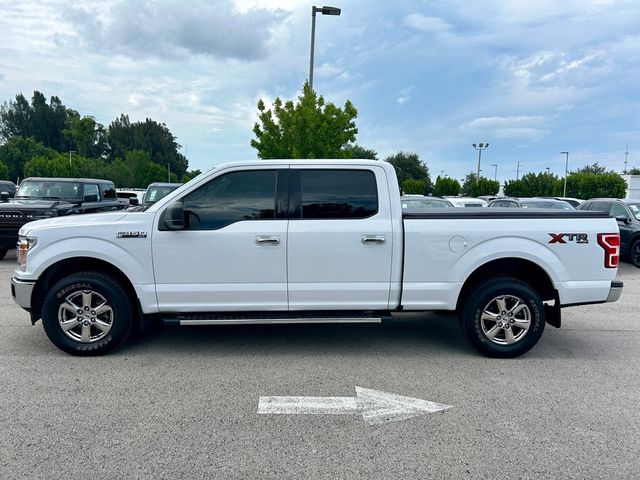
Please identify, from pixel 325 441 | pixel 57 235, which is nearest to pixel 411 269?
pixel 325 441

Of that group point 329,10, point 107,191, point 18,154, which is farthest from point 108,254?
point 18,154

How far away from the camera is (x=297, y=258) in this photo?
4492 mm

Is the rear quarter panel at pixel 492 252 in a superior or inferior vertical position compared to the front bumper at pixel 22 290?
superior

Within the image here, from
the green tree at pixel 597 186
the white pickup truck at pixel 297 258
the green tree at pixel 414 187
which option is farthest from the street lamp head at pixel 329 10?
the green tree at pixel 414 187

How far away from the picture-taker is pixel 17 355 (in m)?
4.66

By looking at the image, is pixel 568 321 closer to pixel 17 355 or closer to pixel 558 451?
pixel 558 451

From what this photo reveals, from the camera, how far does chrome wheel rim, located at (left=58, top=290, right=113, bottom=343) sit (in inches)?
179

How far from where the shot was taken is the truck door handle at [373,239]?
14.7 feet

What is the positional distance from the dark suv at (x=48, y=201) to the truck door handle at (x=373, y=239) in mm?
8600

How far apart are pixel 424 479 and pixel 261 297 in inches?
93.2

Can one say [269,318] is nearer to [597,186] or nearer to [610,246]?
[610,246]

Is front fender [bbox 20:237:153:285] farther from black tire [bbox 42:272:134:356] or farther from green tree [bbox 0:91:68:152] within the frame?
green tree [bbox 0:91:68:152]

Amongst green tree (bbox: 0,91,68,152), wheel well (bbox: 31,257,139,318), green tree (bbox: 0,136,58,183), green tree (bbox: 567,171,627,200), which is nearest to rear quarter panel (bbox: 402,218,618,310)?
wheel well (bbox: 31,257,139,318)

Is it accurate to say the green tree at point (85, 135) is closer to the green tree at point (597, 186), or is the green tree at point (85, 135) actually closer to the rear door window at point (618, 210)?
the green tree at point (597, 186)
